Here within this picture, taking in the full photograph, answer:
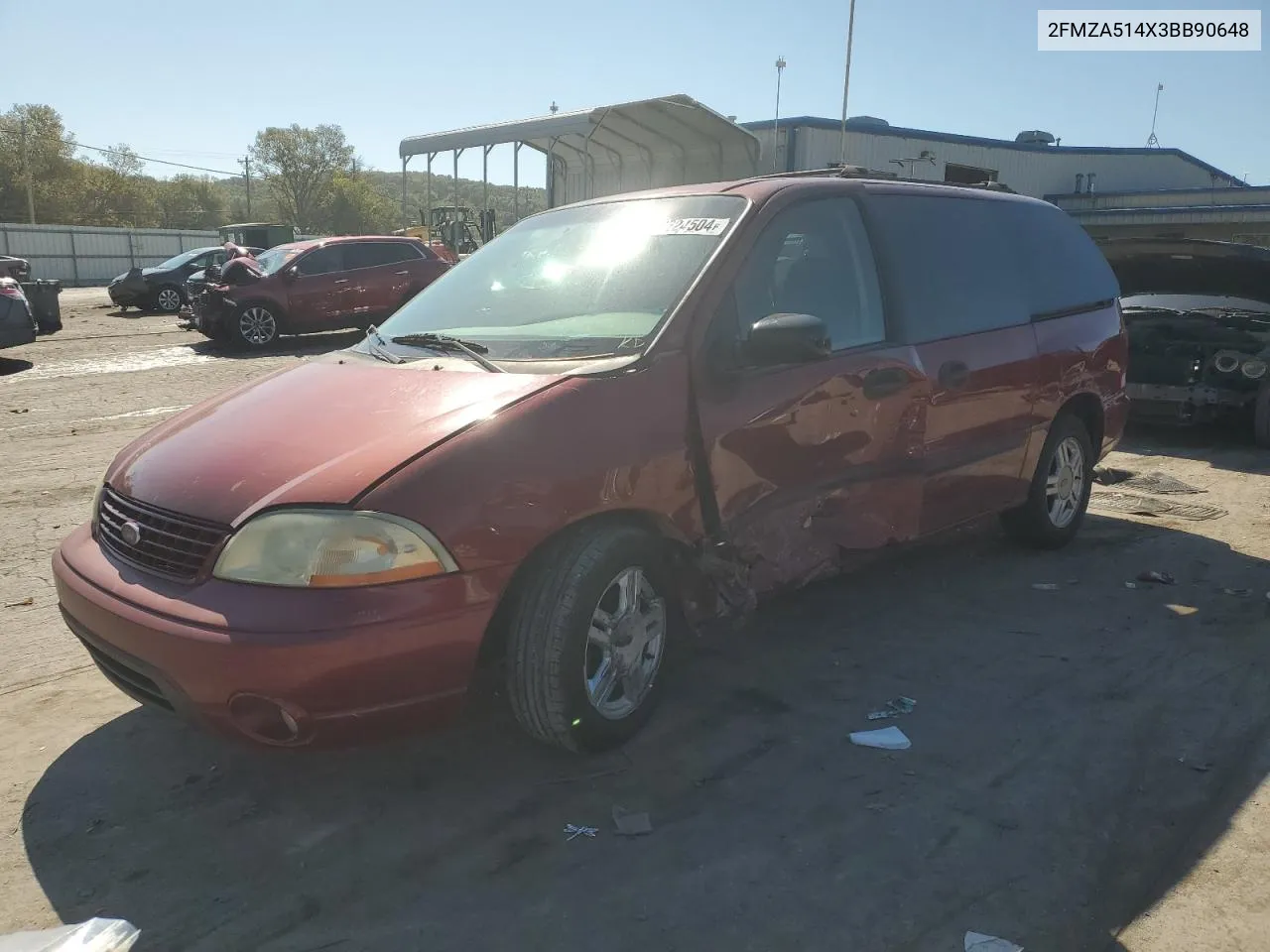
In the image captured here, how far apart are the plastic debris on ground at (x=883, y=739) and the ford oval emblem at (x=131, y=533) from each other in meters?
2.31

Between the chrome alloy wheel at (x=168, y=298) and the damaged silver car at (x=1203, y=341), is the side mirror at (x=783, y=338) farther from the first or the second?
the chrome alloy wheel at (x=168, y=298)

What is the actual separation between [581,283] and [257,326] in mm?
12137

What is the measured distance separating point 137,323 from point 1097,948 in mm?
20078

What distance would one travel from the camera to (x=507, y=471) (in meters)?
2.71

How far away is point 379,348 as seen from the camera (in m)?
3.65

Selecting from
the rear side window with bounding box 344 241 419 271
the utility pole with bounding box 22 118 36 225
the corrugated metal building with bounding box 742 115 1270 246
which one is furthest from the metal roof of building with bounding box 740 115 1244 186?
the utility pole with bounding box 22 118 36 225

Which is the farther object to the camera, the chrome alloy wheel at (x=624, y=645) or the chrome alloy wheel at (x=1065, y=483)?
the chrome alloy wheel at (x=1065, y=483)

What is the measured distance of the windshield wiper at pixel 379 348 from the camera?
3471mm

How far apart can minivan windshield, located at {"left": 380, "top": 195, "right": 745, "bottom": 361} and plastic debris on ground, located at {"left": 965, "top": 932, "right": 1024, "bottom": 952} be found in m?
1.92

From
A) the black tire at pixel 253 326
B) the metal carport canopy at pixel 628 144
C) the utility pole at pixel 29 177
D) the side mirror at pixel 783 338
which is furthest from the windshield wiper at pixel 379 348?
the utility pole at pixel 29 177

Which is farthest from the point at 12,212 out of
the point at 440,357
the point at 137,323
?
the point at 440,357

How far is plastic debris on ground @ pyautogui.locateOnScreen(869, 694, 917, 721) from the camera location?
346cm

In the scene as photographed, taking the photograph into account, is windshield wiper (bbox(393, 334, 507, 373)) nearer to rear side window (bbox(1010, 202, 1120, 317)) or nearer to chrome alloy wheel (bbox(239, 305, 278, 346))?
rear side window (bbox(1010, 202, 1120, 317))

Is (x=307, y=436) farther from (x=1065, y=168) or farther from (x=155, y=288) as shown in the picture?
(x=1065, y=168)
